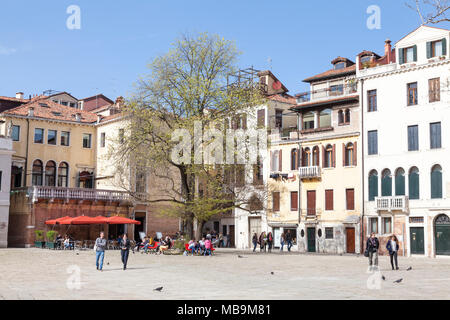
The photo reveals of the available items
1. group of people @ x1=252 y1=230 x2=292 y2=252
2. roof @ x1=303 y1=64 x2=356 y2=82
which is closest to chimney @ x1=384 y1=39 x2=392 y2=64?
roof @ x1=303 y1=64 x2=356 y2=82

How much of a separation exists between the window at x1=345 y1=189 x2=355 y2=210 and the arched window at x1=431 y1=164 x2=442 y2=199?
6663mm

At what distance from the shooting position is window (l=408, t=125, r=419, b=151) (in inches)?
1706

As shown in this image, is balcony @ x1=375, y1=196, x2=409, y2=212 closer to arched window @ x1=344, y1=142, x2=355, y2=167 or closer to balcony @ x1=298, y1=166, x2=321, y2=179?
arched window @ x1=344, y1=142, x2=355, y2=167

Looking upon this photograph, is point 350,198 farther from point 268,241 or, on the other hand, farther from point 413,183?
point 268,241

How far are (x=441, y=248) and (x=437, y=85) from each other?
11077 millimetres

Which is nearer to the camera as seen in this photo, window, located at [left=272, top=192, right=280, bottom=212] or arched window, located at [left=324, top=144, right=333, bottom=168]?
arched window, located at [left=324, top=144, right=333, bottom=168]

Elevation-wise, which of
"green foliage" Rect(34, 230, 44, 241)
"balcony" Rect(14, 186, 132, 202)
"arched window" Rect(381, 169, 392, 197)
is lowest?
"green foliage" Rect(34, 230, 44, 241)

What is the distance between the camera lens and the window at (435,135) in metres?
42.2

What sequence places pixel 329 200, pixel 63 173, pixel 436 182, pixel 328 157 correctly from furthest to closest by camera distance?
pixel 63 173 < pixel 328 157 < pixel 329 200 < pixel 436 182

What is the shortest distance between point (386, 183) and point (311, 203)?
7.02 m

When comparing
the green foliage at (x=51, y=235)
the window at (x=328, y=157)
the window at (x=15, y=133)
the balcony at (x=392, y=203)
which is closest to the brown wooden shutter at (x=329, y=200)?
the window at (x=328, y=157)

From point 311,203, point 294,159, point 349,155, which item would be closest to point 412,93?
point 349,155

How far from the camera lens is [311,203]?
49.6 m

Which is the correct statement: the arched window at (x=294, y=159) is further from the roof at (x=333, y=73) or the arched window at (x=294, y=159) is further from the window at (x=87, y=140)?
the window at (x=87, y=140)
